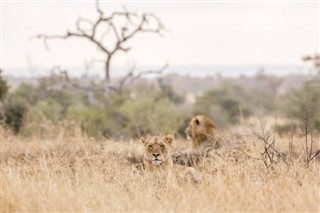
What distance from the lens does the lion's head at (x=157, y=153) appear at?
7672 millimetres

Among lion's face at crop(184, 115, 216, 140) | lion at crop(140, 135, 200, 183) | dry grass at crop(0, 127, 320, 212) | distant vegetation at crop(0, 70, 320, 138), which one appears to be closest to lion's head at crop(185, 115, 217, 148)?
lion's face at crop(184, 115, 216, 140)

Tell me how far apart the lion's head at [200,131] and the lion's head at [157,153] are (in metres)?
2.64

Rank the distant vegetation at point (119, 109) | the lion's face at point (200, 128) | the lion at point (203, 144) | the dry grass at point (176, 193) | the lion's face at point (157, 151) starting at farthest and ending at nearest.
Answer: the distant vegetation at point (119, 109) < the lion's face at point (200, 128) < the lion at point (203, 144) < the lion's face at point (157, 151) < the dry grass at point (176, 193)

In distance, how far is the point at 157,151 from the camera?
7.71 metres

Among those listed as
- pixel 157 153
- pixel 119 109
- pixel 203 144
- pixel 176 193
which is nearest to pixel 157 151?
pixel 157 153

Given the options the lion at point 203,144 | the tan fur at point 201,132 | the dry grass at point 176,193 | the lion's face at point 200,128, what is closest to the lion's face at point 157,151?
the dry grass at point 176,193

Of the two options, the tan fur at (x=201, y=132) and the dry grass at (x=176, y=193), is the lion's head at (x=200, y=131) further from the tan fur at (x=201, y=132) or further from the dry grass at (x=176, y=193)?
the dry grass at (x=176, y=193)

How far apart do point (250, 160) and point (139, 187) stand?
5.59 ft

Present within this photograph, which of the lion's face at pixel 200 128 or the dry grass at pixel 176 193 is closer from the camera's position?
the dry grass at pixel 176 193

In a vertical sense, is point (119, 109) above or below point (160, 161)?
below

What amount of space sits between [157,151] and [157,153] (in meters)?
0.03

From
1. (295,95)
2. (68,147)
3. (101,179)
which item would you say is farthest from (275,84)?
(101,179)

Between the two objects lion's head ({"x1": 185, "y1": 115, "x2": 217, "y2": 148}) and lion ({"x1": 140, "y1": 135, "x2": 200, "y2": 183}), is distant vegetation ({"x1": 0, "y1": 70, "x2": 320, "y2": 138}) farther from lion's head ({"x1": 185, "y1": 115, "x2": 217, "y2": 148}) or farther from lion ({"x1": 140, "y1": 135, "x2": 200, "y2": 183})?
lion ({"x1": 140, "y1": 135, "x2": 200, "y2": 183})

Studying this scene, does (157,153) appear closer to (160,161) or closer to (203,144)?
(160,161)
